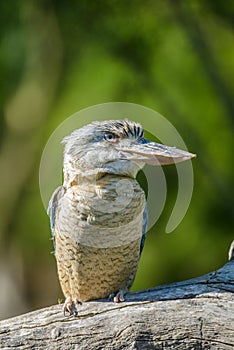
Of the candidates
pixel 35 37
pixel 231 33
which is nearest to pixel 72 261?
pixel 231 33

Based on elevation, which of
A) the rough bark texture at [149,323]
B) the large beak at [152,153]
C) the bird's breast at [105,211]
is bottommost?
the rough bark texture at [149,323]

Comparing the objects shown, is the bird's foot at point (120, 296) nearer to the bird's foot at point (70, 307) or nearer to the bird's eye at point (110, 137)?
the bird's foot at point (70, 307)

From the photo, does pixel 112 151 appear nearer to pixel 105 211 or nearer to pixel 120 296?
pixel 105 211

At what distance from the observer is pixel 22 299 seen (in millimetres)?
11102

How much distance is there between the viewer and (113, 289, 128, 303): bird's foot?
5020mm

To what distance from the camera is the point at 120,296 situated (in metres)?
5.11

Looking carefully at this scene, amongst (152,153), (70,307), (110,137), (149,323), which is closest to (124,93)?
(110,137)

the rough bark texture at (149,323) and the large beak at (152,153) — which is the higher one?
the large beak at (152,153)

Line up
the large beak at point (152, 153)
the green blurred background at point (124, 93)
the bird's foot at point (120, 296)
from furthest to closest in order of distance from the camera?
the green blurred background at point (124, 93) → the bird's foot at point (120, 296) → the large beak at point (152, 153)

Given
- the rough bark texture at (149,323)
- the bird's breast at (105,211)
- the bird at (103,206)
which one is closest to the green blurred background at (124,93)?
the bird at (103,206)

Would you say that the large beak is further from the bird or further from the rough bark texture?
the rough bark texture

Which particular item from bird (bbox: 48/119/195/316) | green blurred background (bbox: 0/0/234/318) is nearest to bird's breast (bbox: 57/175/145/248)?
bird (bbox: 48/119/195/316)

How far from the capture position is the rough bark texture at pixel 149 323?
→ 181 inches

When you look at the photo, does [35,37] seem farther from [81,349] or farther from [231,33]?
[81,349]
